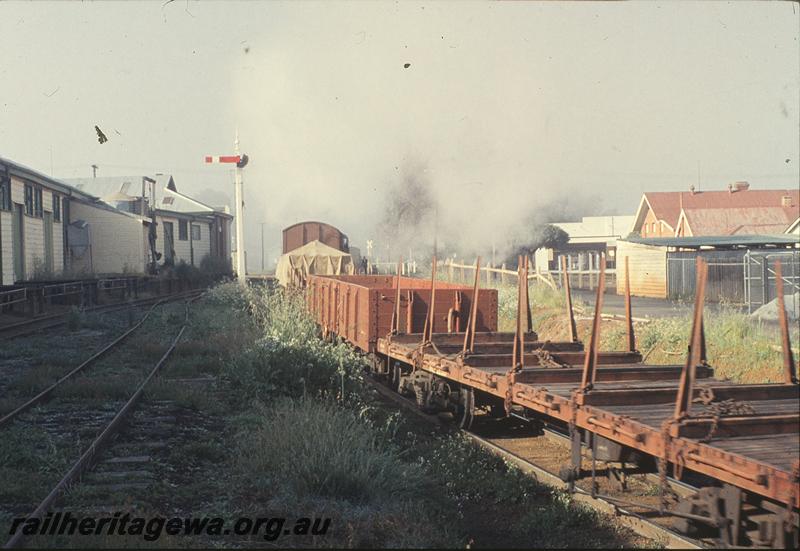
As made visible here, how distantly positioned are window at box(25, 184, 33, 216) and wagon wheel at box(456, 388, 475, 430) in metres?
23.3

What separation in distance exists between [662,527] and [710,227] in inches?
1369

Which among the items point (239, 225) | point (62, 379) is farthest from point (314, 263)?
point (62, 379)

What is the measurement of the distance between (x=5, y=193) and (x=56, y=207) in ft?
25.9

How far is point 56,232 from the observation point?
32.2 metres

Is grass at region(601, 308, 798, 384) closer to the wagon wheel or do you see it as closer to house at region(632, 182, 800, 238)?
the wagon wheel

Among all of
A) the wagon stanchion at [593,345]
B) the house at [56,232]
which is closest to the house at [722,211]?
the house at [56,232]

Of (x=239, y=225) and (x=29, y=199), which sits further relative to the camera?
(x=239, y=225)

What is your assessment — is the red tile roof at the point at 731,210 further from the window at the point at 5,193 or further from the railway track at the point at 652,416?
the window at the point at 5,193

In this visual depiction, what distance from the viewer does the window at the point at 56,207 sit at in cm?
3206

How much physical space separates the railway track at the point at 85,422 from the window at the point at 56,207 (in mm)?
22053

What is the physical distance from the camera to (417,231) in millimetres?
46281

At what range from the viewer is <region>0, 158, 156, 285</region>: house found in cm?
2511

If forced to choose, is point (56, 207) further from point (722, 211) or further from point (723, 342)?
point (722, 211)

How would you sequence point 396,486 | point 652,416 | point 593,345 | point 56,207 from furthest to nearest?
point 56,207 < point 396,486 < point 593,345 < point 652,416
